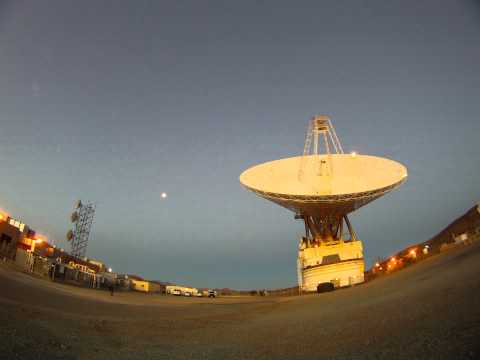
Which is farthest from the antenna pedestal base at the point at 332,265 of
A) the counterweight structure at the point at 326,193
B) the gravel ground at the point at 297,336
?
the gravel ground at the point at 297,336

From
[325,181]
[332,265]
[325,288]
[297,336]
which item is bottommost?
[297,336]

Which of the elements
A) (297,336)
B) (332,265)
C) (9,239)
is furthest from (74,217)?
(297,336)

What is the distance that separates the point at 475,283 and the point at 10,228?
58.2 metres

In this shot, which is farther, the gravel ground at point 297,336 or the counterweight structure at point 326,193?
the counterweight structure at point 326,193

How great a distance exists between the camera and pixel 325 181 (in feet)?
148

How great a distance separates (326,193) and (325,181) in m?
2.07

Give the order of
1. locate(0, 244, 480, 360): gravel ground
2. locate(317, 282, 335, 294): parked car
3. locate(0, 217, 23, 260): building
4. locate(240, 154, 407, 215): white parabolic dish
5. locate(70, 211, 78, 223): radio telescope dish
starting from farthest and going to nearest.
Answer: locate(70, 211, 78, 223): radio telescope dish → locate(0, 217, 23, 260): building → locate(240, 154, 407, 215): white parabolic dish → locate(317, 282, 335, 294): parked car → locate(0, 244, 480, 360): gravel ground

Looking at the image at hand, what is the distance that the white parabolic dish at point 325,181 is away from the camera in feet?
136

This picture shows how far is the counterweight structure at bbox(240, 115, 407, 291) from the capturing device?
41969 millimetres

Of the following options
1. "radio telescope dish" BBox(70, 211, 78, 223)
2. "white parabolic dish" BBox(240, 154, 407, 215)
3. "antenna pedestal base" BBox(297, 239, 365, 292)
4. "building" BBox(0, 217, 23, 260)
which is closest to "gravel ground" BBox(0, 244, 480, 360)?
"white parabolic dish" BBox(240, 154, 407, 215)

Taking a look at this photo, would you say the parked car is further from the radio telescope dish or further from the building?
the radio telescope dish

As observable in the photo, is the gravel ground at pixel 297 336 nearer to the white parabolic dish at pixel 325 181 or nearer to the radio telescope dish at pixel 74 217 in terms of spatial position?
the white parabolic dish at pixel 325 181

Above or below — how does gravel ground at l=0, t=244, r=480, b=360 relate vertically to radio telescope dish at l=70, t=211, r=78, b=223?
below

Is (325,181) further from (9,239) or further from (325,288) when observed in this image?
(9,239)
